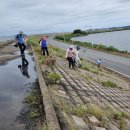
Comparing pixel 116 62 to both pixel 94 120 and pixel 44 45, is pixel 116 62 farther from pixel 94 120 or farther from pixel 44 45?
pixel 94 120

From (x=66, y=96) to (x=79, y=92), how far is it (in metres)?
1.65

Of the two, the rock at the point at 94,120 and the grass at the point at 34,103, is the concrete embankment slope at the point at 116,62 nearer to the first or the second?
the grass at the point at 34,103

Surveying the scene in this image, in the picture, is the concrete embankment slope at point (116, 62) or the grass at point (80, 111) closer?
the grass at point (80, 111)

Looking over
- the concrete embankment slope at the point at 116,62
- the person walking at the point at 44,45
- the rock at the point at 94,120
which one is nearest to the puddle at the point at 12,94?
the rock at the point at 94,120

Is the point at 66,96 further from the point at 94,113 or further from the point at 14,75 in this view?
the point at 14,75

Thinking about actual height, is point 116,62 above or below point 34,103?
below

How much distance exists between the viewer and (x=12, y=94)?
430 inches

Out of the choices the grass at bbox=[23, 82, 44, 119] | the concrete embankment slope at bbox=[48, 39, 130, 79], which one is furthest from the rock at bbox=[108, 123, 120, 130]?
the concrete embankment slope at bbox=[48, 39, 130, 79]

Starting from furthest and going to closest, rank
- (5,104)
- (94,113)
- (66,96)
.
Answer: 1. (66,96)
2. (5,104)
3. (94,113)

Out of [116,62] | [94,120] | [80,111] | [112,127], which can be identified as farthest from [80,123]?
[116,62]

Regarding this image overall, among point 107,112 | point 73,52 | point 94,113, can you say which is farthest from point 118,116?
point 73,52

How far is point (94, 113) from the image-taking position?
29.0 ft

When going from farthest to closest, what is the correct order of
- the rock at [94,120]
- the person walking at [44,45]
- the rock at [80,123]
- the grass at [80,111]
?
1. the person walking at [44,45]
2. the grass at [80,111]
3. the rock at [94,120]
4. the rock at [80,123]

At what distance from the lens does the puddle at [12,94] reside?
7.75 meters
